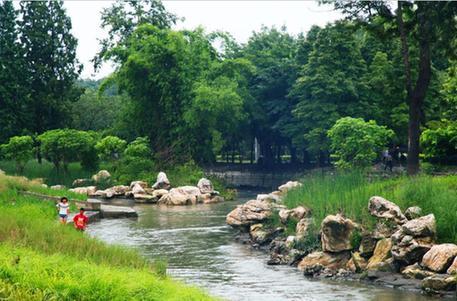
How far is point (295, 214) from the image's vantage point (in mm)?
23672

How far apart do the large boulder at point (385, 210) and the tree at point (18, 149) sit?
31.6 meters

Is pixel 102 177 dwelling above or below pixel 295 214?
above

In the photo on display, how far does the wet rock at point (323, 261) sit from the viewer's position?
756 inches

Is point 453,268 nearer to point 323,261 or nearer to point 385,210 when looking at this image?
point 385,210

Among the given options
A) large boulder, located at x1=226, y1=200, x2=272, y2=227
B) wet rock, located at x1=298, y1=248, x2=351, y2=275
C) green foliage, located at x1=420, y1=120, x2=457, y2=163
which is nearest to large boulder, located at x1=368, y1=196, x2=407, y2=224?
wet rock, located at x1=298, y1=248, x2=351, y2=275

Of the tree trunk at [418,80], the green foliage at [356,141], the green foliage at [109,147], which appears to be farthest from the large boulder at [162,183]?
the tree trunk at [418,80]

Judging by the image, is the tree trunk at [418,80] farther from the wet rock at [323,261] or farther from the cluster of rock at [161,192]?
the cluster of rock at [161,192]

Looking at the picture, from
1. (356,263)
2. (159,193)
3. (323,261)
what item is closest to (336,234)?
(323,261)

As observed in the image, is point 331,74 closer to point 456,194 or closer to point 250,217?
point 250,217

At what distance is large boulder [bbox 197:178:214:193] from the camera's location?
141 feet

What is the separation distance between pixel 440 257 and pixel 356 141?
15.6m

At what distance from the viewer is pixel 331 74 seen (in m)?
45.8

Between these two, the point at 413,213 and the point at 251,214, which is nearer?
the point at 413,213

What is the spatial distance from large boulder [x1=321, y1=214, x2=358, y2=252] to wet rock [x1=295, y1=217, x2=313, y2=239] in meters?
1.60
